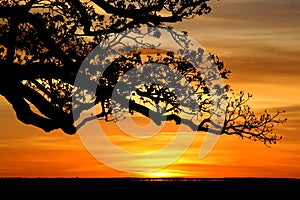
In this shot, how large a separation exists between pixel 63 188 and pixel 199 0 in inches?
299

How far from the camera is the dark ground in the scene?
17.1 meters

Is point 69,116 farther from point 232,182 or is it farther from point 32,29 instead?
point 232,182

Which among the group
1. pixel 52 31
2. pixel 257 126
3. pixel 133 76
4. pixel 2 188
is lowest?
pixel 2 188

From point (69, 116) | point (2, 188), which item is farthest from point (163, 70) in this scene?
point (2, 188)

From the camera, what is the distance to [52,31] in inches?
781

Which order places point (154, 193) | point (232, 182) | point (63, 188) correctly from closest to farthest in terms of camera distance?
point (154, 193), point (63, 188), point (232, 182)

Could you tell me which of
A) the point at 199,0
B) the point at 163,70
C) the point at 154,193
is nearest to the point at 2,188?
the point at 154,193

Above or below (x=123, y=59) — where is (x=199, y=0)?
above

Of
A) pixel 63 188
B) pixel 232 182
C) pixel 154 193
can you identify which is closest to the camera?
pixel 154 193

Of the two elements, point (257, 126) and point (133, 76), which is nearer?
point (133, 76)

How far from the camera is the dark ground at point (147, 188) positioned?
17109 mm

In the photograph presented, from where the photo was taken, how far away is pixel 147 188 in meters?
18.4

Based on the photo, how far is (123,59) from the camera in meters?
19.8

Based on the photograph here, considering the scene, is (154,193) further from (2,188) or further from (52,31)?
(52,31)
